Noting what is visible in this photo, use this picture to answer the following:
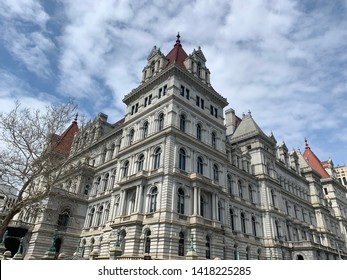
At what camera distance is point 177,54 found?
36.3 metres

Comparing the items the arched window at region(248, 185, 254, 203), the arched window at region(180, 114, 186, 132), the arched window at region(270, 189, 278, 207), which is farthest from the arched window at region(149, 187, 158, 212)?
the arched window at region(270, 189, 278, 207)

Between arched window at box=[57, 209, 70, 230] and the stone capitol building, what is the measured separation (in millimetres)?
132

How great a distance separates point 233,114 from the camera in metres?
53.8

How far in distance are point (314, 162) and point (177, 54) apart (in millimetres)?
48720

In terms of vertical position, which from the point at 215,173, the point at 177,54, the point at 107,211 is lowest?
the point at 107,211

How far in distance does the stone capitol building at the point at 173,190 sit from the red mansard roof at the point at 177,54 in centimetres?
21

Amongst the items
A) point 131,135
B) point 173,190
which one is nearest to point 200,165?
point 173,190

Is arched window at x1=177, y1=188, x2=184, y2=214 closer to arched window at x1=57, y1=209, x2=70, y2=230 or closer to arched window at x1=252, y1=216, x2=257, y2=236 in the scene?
arched window at x1=252, y1=216, x2=257, y2=236

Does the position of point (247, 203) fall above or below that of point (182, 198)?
above

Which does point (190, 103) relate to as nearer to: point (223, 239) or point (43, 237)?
point (223, 239)

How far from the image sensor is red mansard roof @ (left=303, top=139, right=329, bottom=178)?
6272cm

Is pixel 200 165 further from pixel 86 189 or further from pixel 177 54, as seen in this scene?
pixel 86 189
